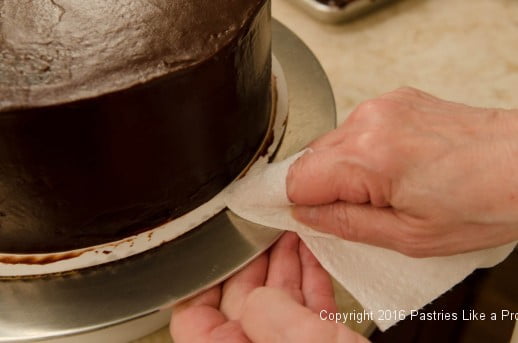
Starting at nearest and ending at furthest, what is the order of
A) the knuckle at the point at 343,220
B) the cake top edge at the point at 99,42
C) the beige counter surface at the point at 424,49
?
the cake top edge at the point at 99,42
the knuckle at the point at 343,220
the beige counter surface at the point at 424,49

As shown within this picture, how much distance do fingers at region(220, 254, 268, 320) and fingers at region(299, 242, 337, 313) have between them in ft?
0.17

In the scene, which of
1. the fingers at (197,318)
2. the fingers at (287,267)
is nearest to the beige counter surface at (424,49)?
the fingers at (287,267)

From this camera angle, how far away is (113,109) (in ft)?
1.96

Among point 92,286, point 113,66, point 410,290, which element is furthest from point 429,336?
point 113,66

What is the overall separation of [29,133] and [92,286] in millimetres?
194

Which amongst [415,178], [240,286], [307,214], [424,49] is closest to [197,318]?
[240,286]

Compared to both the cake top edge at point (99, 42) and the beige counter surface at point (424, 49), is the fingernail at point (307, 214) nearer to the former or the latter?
the cake top edge at point (99, 42)

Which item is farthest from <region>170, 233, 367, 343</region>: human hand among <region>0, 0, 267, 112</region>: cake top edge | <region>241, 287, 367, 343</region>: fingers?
<region>0, 0, 267, 112</region>: cake top edge

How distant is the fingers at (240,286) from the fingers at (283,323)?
0.16 ft

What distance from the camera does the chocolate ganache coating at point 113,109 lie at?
23.3 inches

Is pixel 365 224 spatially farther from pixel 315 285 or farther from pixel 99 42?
pixel 99 42

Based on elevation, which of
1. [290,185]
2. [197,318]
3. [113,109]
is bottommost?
[197,318]

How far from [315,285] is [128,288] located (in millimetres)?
217

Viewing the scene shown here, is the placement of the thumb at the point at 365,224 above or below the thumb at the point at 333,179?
below
